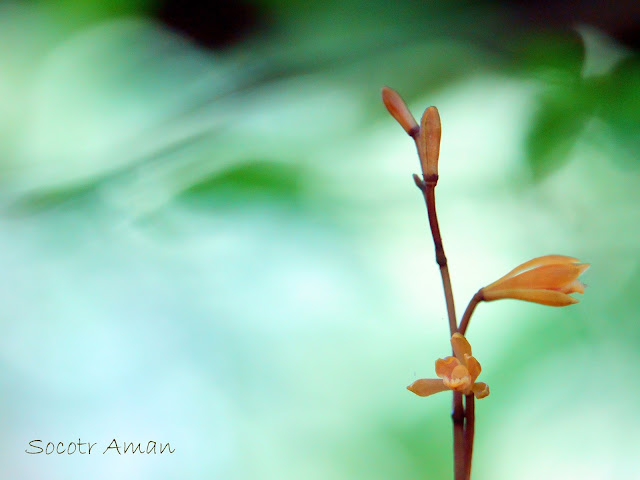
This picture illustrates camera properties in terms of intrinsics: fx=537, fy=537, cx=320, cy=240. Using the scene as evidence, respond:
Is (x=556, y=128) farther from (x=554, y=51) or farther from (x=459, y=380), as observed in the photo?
(x=459, y=380)

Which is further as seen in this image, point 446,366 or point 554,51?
point 554,51

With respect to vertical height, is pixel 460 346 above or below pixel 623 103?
below

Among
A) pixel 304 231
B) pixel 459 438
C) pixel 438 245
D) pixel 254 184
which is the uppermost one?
pixel 254 184

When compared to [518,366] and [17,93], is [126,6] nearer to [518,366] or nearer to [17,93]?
[17,93]

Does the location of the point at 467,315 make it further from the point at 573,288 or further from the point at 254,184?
the point at 254,184

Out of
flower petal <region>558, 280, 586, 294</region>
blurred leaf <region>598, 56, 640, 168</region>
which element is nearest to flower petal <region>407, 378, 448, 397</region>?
flower petal <region>558, 280, 586, 294</region>

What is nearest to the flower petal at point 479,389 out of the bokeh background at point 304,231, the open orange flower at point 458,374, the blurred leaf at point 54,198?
the open orange flower at point 458,374

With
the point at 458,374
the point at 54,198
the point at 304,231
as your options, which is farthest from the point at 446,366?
the point at 54,198
